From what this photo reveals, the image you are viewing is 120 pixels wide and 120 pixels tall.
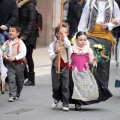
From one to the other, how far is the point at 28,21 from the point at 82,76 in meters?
3.19

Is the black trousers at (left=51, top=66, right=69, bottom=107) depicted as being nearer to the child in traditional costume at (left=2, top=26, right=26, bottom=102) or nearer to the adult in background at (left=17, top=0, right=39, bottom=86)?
the child in traditional costume at (left=2, top=26, right=26, bottom=102)

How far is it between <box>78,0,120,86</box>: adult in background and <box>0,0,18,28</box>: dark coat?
162cm

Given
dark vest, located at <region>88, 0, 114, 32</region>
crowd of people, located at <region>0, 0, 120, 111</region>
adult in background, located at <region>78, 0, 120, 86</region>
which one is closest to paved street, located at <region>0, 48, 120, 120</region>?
crowd of people, located at <region>0, 0, 120, 111</region>

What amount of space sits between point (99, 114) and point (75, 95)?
0.48 meters

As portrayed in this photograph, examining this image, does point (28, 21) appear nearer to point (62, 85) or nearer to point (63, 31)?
point (62, 85)

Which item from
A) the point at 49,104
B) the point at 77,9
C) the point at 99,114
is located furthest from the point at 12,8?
the point at 77,9

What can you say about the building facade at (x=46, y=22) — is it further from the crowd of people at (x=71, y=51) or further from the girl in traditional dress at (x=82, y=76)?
the girl in traditional dress at (x=82, y=76)

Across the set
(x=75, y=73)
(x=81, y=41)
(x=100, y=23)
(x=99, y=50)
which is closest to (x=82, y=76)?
(x=75, y=73)

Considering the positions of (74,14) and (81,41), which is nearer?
(81,41)

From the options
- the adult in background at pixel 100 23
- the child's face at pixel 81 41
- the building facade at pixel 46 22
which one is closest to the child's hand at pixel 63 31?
the child's face at pixel 81 41

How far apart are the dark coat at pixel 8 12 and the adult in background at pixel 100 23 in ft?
5.30

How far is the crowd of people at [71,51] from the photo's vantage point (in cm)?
959

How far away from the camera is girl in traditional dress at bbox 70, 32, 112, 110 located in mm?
9617

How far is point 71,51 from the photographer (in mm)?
9625
